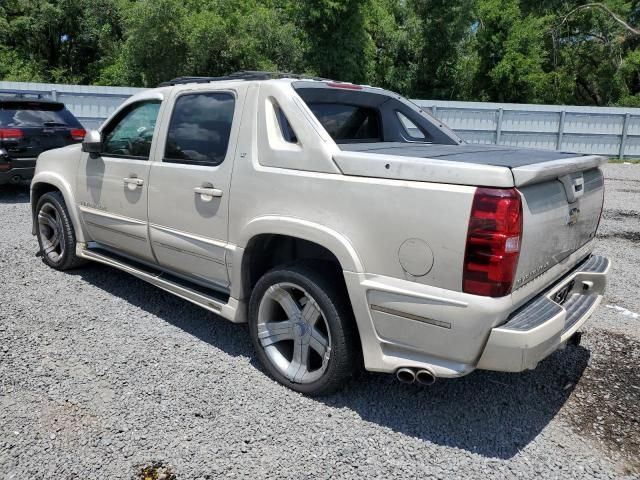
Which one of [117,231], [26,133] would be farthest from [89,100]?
[117,231]

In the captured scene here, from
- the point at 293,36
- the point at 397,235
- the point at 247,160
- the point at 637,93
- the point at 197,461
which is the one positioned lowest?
the point at 197,461

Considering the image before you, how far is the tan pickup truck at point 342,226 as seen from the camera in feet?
8.54

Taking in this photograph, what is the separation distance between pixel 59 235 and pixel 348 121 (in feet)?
10.8

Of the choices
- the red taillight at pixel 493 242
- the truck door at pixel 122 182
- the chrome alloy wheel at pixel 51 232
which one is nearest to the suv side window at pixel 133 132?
the truck door at pixel 122 182

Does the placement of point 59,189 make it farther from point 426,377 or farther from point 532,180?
point 532,180

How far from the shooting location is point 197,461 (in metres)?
2.76

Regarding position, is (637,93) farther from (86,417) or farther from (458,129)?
(86,417)

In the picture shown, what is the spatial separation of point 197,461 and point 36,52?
34771 mm

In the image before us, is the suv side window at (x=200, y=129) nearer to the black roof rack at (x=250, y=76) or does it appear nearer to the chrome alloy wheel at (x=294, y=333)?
the black roof rack at (x=250, y=76)

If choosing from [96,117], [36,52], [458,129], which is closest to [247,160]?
[96,117]

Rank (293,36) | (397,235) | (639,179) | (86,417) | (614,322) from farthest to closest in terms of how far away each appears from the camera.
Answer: (293,36) → (639,179) → (614,322) → (86,417) → (397,235)

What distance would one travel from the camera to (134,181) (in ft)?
14.2

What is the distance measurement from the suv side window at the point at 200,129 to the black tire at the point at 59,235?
183 cm

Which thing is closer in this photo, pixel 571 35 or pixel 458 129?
pixel 458 129
